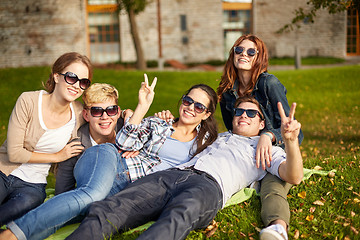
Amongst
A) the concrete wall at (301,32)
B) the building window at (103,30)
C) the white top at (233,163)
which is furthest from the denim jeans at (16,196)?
the concrete wall at (301,32)

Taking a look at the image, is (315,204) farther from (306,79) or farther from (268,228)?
(306,79)

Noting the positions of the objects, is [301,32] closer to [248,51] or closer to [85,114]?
[248,51]

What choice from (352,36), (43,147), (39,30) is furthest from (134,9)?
(43,147)

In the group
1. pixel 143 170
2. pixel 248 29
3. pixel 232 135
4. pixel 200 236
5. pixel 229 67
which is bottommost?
pixel 200 236

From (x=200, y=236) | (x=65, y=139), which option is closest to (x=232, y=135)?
(x=200, y=236)

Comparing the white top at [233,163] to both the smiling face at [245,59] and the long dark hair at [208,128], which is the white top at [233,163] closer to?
the long dark hair at [208,128]

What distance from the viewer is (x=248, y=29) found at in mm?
25781

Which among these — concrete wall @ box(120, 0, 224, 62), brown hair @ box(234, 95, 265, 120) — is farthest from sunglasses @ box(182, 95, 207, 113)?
concrete wall @ box(120, 0, 224, 62)

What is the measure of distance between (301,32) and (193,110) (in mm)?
22918

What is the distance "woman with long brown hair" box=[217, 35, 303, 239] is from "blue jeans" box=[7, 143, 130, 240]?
4.28ft

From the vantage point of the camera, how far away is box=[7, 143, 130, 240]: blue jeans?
2.91m

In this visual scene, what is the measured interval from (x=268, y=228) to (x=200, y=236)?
1.87ft

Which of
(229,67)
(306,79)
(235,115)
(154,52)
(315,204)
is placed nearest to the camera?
(315,204)

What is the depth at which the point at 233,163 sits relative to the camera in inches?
143
